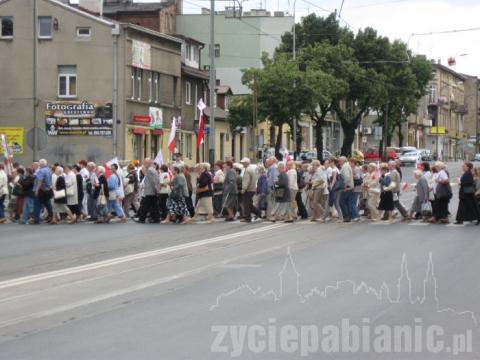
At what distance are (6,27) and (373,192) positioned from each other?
109 ft

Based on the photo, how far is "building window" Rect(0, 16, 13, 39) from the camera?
55844 millimetres

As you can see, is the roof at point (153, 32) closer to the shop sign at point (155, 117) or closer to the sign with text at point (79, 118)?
the shop sign at point (155, 117)

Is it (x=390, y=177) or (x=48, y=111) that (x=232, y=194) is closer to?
(x=390, y=177)

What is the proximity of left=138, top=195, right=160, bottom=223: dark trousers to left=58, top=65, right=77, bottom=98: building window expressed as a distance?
91.6 ft

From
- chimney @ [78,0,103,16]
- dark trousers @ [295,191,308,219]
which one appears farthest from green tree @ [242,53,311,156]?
dark trousers @ [295,191,308,219]

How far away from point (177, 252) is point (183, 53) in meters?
45.8

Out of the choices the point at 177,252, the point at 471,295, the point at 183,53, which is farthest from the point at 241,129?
the point at 471,295

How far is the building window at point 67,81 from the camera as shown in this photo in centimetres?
5508

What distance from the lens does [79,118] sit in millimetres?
54250

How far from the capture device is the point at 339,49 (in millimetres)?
73375

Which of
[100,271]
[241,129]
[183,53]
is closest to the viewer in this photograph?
[100,271]

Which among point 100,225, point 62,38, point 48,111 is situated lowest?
point 100,225

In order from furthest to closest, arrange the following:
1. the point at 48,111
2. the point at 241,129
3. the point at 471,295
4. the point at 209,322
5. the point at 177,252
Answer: the point at 241,129
the point at 48,111
the point at 177,252
the point at 471,295
the point at 209,322

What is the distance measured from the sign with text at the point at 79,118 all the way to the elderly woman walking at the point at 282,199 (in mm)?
27020
